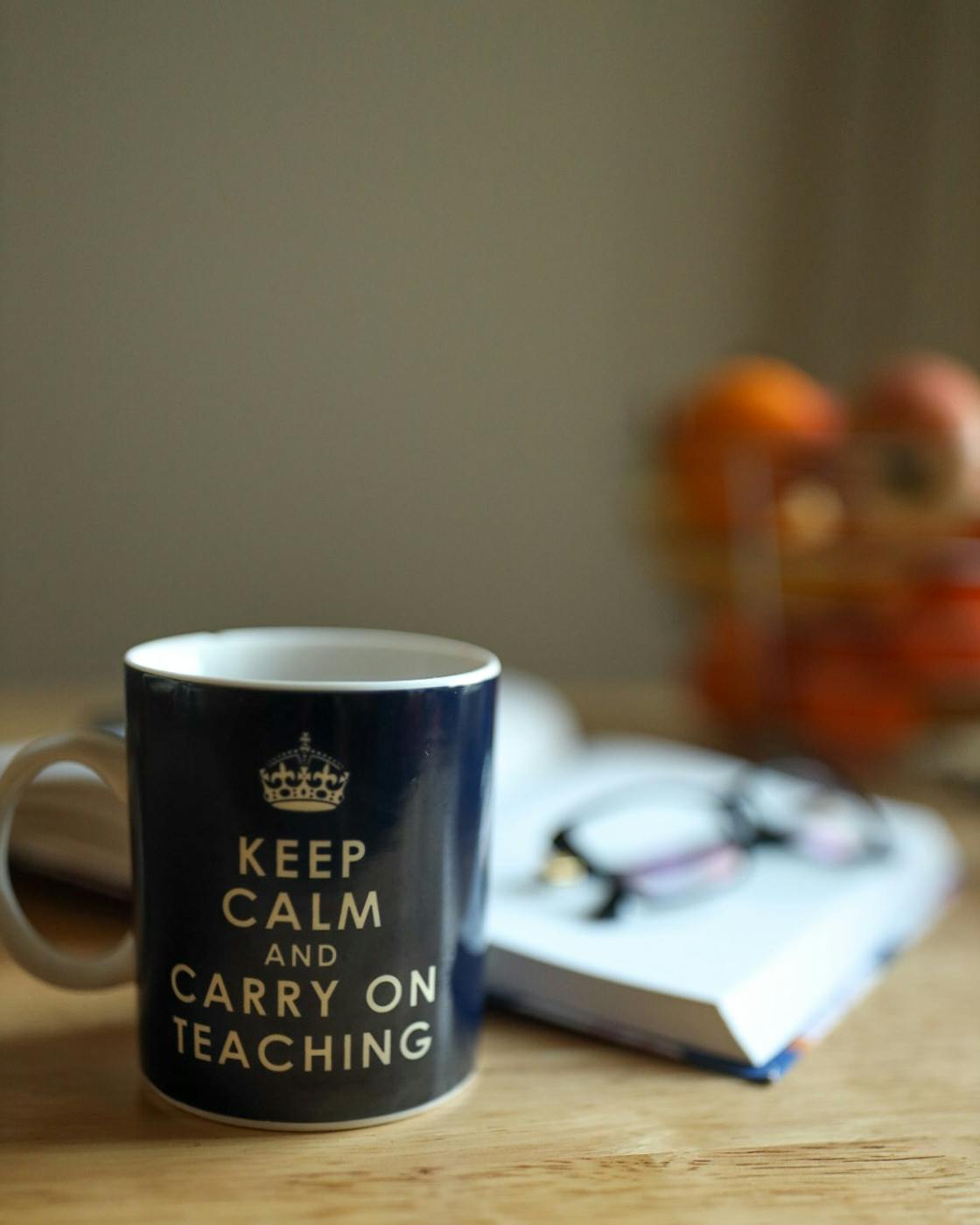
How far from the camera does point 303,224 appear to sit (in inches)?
49.0

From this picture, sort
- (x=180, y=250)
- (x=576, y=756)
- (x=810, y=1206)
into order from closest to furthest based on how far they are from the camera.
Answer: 1. (x=810, y=1206)
2. (x=576, y=756)
3. (x=180, y=250)

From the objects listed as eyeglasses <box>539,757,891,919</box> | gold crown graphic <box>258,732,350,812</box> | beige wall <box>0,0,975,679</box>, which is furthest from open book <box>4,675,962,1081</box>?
beige wall <box>0,0,975,679</box>

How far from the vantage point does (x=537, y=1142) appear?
0.31 m

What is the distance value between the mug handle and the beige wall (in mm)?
961

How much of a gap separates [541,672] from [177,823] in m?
1.12

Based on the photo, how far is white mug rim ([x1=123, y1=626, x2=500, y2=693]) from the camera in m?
0.29

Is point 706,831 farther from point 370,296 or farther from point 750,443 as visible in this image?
point 370,296

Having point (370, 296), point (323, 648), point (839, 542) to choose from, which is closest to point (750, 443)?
point (839, 542)

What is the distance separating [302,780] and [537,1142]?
111mm

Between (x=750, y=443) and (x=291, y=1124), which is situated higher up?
(x=750, y=443)

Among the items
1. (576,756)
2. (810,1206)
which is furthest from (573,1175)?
(576,756)

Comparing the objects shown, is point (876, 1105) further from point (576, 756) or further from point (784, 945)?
point (576, 756)

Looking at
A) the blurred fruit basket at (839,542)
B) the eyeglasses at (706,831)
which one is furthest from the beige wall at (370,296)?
the eyeglasses at (706,831)

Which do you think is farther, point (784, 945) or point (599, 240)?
point (599, 240)
